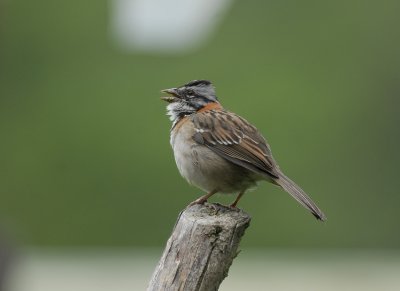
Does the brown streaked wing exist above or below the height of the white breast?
above

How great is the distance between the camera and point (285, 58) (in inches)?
1294

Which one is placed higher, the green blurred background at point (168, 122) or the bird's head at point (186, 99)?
the green blurred background at point (168, 122)

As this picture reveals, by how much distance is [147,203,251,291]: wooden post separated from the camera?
6.75 metres

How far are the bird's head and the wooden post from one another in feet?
7.71

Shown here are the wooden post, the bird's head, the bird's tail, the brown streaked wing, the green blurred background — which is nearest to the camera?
the wooden post

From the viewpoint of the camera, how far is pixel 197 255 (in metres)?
6.79

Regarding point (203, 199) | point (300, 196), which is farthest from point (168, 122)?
point (300, 196)

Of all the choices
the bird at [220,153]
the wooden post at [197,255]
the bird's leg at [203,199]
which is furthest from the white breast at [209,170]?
the wooden post at [197,255]

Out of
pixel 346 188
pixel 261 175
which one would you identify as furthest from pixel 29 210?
pixel 261 175

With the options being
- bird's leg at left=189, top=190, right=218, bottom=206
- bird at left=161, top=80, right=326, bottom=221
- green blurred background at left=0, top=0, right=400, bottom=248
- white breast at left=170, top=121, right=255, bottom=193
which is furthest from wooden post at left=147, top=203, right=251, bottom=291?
green blurred background at left=0, top=0, right=400, bottom=248

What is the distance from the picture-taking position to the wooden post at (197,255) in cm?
675

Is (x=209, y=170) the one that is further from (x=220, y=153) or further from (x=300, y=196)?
(x=300, y=196)

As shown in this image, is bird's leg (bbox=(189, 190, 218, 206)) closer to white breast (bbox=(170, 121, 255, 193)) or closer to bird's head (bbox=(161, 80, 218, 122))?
white breast (bbox=(170, 121, 255, 193))

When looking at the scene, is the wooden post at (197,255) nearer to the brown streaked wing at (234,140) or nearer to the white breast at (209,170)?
the brown streaked wing at (234,140)
